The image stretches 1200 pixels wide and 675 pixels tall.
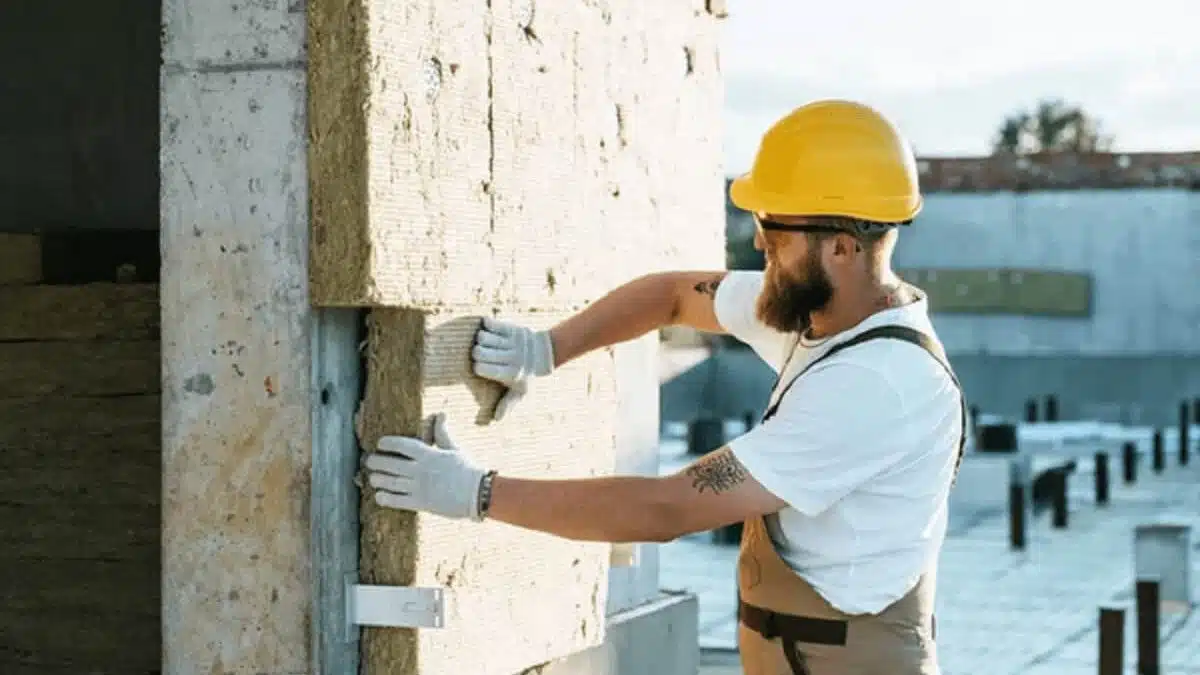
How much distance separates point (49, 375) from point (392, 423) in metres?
0.98

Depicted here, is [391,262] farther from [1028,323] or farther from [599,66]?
[1028,323]

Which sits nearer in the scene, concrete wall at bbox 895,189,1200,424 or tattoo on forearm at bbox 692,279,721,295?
tattoo on forearm at bbox 692,279,721,295

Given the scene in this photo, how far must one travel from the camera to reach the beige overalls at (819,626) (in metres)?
3.81

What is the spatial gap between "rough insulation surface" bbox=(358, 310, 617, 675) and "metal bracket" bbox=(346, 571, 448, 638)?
35 millimetres

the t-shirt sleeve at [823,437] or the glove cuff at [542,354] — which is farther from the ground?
the glove cuff at [542,354]

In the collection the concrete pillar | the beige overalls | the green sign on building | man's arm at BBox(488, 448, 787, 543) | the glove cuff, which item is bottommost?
the concrete pillar

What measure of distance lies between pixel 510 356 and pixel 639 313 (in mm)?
384

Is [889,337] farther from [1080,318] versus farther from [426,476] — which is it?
[1080,318]

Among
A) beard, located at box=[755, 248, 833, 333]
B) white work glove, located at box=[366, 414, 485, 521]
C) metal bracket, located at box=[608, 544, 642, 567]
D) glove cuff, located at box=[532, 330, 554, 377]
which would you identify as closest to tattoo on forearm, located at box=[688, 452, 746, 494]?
beard, located at box=[755, 248, 833, 333]

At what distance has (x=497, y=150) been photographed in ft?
13.9

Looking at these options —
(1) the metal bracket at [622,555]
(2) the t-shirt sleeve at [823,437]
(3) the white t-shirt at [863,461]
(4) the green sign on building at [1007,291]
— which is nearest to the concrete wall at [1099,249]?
(4) the green sign on building at [1007,291]

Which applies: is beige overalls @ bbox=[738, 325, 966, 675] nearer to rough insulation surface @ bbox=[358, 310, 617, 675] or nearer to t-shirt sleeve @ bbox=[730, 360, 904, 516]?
t-shirt sleeve @ bbox=[730, 360, 904, 516]

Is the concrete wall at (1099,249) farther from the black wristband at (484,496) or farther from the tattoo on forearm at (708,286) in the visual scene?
the black wristband at (484,496)

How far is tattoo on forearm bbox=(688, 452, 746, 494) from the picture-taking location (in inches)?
143
